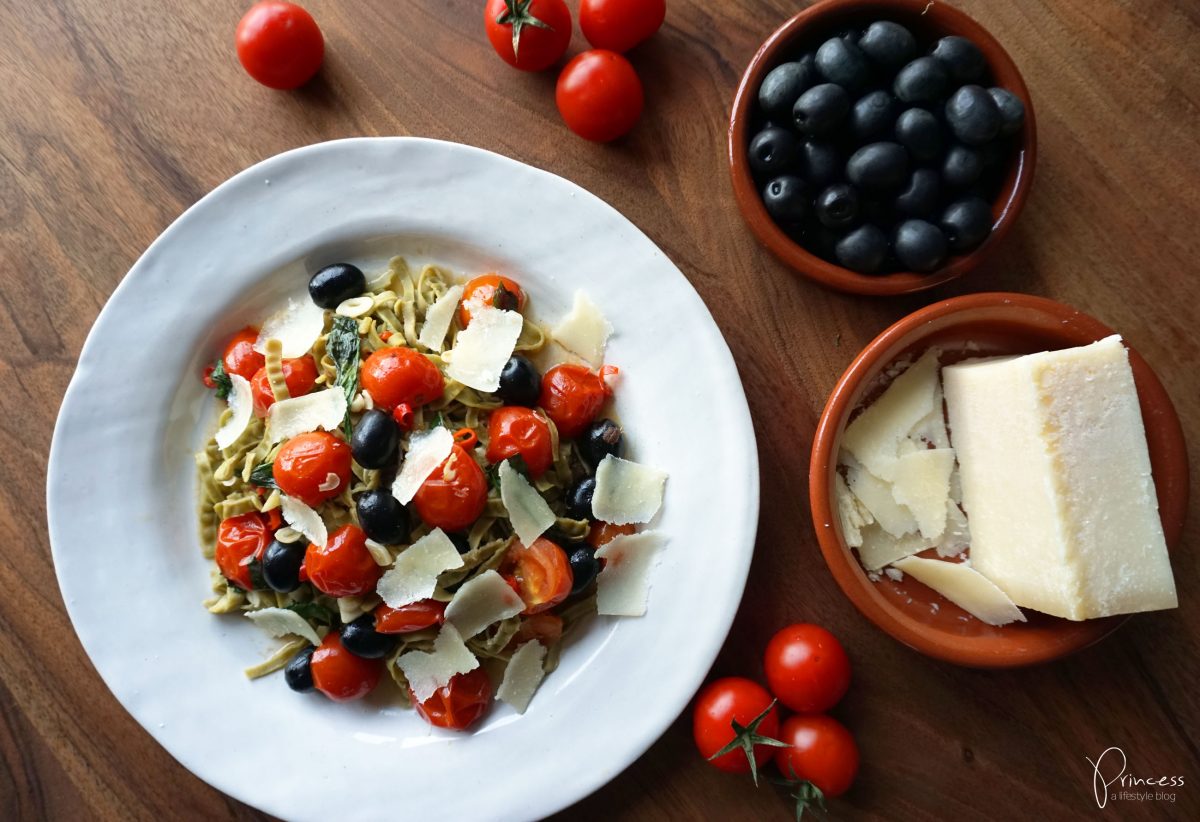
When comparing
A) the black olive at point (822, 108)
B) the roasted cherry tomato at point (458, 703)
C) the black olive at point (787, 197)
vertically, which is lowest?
the roasted cherry tomato at point (458, 703)

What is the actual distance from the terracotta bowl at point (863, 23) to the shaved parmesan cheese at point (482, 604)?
1.14 metres

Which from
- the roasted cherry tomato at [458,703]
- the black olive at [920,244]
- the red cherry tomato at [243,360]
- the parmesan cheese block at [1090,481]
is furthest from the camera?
the red cherry tomato at [243,360]

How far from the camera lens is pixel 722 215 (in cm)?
230

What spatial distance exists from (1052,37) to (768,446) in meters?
1.42

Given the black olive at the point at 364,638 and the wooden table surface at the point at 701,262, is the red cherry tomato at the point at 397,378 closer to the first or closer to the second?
the black olive at the point at 364,638

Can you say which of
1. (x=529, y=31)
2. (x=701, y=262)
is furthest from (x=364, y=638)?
(x=529, y=31)

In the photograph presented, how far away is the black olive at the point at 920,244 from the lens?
2006mm

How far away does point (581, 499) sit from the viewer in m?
2.17

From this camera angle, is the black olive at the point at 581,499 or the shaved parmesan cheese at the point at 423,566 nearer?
the shaved parmesan cheese at the point at 423,566

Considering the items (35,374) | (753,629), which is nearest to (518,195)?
(753,629)

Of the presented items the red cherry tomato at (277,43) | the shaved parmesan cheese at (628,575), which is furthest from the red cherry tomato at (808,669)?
the red cherry tomato at (277,43)

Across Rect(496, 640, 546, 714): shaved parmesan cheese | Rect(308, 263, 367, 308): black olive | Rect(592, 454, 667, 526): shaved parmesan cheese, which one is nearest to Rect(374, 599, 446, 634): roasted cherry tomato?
Rect(496, 640, 546, 714): shaved parmesan cheese

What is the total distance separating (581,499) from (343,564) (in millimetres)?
640

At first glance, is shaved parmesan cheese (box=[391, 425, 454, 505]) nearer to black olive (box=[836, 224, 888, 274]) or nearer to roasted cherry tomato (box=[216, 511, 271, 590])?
roasted cherry tomato (box=[216, 511, 271, 590])
